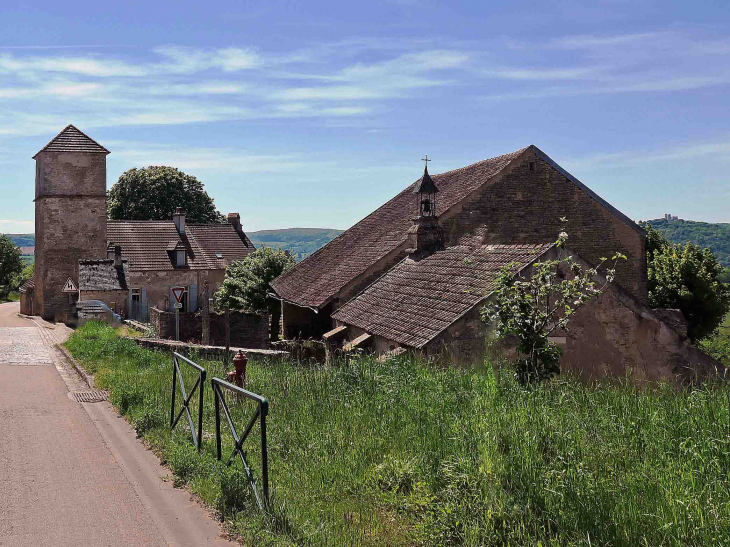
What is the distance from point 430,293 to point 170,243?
3775 cm

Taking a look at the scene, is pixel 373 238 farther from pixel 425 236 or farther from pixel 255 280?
pixel 255 280

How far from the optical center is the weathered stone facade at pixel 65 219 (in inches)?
1636

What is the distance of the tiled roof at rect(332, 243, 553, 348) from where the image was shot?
13133 mm

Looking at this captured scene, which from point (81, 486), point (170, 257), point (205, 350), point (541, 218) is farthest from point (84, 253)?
point (81, 486)

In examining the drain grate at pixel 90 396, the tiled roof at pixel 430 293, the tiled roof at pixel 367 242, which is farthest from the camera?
the tiled roof at pixel 367 242

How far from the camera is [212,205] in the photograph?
238ft

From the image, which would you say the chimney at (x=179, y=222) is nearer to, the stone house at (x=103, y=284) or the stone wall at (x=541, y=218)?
the stone house at (x=103, y=284)

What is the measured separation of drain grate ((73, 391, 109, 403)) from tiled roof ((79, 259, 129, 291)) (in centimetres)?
2490

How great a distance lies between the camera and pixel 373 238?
78.4 ft

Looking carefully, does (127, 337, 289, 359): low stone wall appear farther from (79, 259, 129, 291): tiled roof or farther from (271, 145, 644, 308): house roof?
(79, 259, 129, 291): tiled roof

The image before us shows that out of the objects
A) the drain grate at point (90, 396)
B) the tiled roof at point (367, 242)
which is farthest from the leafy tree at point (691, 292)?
the drain grate at point (90, 396)

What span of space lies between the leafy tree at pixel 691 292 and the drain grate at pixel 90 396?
28.6 meters

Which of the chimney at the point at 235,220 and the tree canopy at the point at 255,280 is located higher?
the chimney at the point at 235,220

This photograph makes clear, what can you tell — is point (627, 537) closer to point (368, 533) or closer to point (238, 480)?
point (368, 533)
